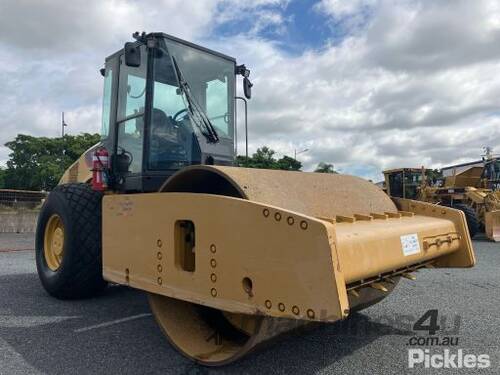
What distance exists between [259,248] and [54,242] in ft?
10.9

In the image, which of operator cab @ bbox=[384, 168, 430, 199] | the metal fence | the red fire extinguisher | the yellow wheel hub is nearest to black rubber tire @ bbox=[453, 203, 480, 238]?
operator cab @ bbox=[384, 168, 430, 199]

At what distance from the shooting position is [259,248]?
98.6 inches

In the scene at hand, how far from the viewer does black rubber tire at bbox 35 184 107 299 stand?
4.48m

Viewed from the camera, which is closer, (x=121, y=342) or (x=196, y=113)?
(x=121, y=342)

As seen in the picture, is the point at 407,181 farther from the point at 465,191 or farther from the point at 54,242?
the point at 54,242

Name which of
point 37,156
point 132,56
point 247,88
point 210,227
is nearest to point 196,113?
point 132,56

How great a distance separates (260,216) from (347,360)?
1.34 m

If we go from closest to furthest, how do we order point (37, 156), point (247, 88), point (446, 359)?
1. point (446, 359)
2. point (247, 88)
3. point (37, 156)

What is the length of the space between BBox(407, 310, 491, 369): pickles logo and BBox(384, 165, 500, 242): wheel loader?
9.77 metres

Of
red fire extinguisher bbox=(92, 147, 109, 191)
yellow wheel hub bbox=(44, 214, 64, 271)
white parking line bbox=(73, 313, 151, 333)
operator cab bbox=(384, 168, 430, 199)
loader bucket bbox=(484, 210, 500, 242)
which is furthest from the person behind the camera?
operator cab bbox=(384, 168, 430, 199)

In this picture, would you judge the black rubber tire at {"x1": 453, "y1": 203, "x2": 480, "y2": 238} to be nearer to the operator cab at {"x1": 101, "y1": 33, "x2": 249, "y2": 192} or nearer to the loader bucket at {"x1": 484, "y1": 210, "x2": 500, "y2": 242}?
the loader bucket at {"x1": 484, "y1": 210, "x2": 500, "y2": 242}

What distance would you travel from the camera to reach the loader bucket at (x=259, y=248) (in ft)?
7.76

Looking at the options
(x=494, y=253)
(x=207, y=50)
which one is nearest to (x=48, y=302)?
(x=207, y=50)

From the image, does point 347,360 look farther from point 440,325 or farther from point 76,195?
point 76,195
